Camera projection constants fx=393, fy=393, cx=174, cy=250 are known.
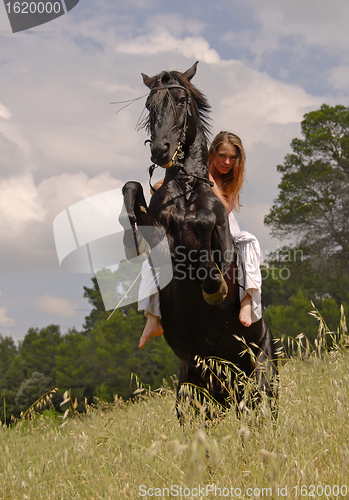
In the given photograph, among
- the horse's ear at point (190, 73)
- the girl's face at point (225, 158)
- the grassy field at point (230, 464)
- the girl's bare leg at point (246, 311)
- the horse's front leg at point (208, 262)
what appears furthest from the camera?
the girl's face at point (225, 158)

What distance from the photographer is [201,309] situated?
333cm

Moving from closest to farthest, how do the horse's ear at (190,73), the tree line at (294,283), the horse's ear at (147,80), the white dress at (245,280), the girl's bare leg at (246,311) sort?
the girl's bare leg at (246,311) < the white dress at (245,280) < the horse's ear at (147,80) < the horse's ear at (190,73) < the tree line at (294,283)

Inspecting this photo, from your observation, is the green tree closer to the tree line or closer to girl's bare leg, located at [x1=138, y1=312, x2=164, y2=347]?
the tree line

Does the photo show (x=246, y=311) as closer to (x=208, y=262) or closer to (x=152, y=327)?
(x=208, y=262)

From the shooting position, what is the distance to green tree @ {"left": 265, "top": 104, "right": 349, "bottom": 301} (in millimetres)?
19297

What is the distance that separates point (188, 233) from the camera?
10.7ft

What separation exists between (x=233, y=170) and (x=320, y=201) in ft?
57.3

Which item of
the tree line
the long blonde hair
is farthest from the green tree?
the long blonde hair

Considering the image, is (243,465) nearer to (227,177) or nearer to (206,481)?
(206,481)

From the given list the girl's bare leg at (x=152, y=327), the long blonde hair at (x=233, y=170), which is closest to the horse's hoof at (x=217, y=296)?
the girl's bare leg at (x=152, y=327)

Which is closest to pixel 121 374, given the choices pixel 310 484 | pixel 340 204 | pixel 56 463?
pixel 340 204

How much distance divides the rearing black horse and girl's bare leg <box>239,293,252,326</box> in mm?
109

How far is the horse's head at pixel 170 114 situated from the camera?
10.2 feet

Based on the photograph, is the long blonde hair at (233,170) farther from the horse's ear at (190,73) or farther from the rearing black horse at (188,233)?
the horse's ear at (190,73)
